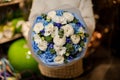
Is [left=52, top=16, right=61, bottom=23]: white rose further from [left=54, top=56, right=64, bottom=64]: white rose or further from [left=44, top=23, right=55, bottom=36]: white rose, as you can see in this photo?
[left=54, top=56, right=64, bottom=64]: white rose

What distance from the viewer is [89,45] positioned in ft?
7.84

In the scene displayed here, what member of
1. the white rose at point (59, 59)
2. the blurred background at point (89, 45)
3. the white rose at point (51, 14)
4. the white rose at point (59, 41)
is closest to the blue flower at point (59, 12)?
the white rose at point (51, 14)

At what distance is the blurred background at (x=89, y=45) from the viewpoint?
214cm

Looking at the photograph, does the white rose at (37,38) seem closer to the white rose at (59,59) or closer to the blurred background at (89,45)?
the white rose at (59,59)

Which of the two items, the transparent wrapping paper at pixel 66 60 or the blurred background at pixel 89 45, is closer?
the transparent wrapping paper at pixel 66 60

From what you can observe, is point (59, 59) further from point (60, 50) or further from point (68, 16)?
point (68, 16)

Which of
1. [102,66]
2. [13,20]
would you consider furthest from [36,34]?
[102,66]

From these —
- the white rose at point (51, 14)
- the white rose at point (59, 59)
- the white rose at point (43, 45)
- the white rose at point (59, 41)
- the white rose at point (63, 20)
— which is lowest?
the white rose at point (59, 59)

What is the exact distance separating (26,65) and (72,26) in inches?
36.4

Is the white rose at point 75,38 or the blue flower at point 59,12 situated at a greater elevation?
the blue flower at point 59,12

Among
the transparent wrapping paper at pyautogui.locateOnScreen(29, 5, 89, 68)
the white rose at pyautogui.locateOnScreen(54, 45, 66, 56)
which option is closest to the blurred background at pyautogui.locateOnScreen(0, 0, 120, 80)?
the transparent wrapping paper at pyautogui.locateOnScreen(29, 5, 89, 68)

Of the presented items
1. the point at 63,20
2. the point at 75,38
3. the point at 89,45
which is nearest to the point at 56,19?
the point at 63,20

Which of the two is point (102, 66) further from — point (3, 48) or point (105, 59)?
point (3, 48)

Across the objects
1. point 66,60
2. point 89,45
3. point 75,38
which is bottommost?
point 89,45
